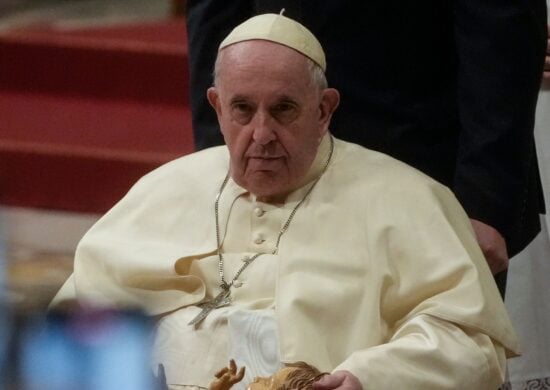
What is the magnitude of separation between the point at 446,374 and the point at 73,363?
1058mm

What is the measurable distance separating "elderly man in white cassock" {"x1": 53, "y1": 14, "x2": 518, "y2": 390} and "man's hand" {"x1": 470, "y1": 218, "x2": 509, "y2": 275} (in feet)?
0.56

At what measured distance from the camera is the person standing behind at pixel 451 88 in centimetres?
309

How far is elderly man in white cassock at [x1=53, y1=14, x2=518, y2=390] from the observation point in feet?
8.80

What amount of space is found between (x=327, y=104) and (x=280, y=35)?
17 centimetres

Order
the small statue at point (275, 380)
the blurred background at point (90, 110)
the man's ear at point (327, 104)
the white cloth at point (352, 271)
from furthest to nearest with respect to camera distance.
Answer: the blurred background at point (90, 110), the man's ear at point (327, 104), the white cloth at point (352, 271), the small statue at point (275, 380)

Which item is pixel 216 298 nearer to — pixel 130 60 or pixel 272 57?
pixel 272 57

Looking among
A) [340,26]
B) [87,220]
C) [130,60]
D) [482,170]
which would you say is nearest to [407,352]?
[482,170]

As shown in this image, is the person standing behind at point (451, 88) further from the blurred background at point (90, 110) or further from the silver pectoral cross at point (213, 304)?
the blurred background at point (90, 110)

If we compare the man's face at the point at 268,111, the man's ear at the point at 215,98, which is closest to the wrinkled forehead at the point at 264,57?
the man's face at the point at 268,111

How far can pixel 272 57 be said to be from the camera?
2.76 metres

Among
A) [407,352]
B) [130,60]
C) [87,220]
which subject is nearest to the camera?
[407,352]

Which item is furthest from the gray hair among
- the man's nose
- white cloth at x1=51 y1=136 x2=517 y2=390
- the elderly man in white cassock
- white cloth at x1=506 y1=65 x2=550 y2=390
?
white cloth at x1=506 y1=65 x2=550 y2=390

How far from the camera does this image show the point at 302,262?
283 cm

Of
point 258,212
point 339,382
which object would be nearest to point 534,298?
point 258,212
